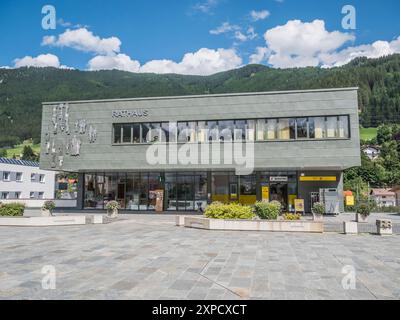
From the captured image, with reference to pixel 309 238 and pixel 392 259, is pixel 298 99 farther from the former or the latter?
pixel 392 259

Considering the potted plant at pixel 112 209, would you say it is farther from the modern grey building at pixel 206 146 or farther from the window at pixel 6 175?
the window at pixel 6 175

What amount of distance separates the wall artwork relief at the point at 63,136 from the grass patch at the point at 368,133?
119 metres

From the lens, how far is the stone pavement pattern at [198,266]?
724 cm

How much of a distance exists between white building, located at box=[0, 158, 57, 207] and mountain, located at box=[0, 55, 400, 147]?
54.7m

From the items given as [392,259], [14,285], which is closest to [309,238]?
[392,259]

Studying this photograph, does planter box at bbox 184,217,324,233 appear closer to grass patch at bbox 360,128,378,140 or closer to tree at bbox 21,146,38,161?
tree at bbox 21,146,38,161

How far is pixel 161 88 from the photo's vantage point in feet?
425

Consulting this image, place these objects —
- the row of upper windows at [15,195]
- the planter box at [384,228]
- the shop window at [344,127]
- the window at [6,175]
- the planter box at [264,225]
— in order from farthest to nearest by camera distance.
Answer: the window at [6,175] → the row of upper windows at [15,195] → the shop window at [344,127] → the planter box at [264,225] → the planter box at [384,228]

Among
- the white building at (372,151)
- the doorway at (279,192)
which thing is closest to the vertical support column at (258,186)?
the doorway at (279,192)

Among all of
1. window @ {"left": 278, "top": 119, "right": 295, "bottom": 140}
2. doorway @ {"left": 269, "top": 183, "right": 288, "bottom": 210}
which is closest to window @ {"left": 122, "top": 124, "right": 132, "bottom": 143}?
window @ {"left": 278, "top": 119, "right": 295, "bottom": 140}

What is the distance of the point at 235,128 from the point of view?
1205 inches

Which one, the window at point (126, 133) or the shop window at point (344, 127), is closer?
the shop window at point (344, 127)

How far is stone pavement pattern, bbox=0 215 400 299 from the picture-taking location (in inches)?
285
